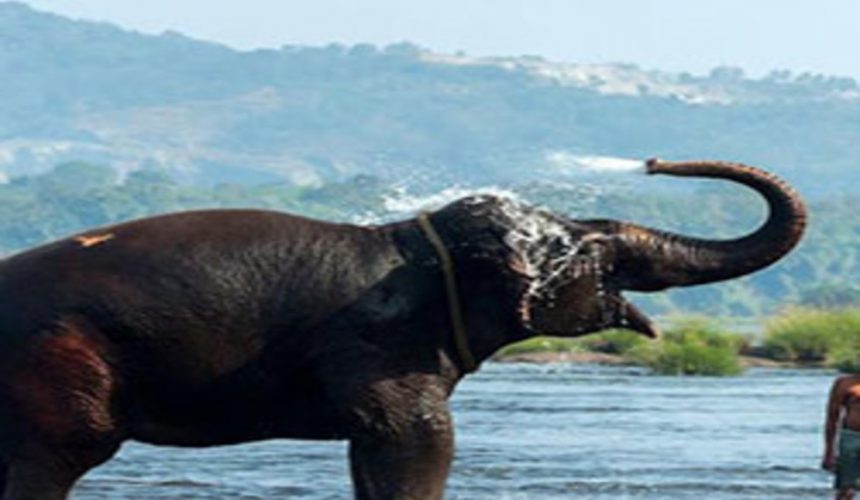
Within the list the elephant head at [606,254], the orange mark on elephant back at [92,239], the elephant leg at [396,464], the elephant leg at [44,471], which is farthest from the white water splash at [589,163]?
the elephant leg at [44,471]

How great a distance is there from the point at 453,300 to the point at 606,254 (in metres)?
0.70

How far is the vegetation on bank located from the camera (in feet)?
181

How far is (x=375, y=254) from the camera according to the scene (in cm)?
1061

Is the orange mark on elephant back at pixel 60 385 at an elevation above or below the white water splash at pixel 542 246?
below

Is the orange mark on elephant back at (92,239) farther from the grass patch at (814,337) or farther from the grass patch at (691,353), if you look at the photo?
the grass patch at (814,337)

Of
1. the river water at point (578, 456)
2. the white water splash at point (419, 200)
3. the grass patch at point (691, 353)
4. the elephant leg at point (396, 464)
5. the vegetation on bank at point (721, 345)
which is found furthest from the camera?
the vegetation on bank at point (721, 345)

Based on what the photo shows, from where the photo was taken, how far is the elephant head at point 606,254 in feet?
34.7

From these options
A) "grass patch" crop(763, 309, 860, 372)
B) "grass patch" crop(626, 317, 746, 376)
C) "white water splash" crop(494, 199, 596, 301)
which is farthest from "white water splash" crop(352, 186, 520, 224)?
"grass patch" crop(763, 309, 860, 372)

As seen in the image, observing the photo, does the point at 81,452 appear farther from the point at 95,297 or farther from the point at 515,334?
the point at 515,334

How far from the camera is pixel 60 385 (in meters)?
10.3

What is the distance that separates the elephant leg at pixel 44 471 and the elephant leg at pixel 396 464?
3.35 feet

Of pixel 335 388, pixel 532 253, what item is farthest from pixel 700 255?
pixel 335 388

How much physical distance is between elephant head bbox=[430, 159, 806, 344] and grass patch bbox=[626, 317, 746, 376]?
42910 millimetres

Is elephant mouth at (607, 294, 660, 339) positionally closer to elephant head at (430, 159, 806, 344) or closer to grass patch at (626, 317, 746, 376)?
elephant head at (430, 159, 806, 344)
